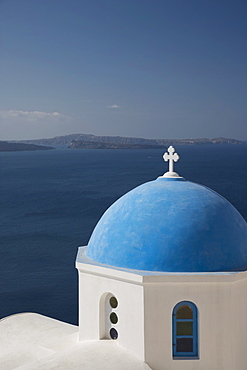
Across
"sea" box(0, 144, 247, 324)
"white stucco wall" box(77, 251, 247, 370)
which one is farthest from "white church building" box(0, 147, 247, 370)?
"sea" box(0, 144, 247, 324)

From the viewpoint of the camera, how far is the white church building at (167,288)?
880 centimetres

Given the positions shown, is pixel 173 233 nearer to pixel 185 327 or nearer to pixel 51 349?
pixel 185 327

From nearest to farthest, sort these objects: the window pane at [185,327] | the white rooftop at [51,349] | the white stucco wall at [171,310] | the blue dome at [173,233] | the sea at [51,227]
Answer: the white rooftop at [51,349], the white stucco wall at [171,310], the blue dome at [173,233], the window pane at [185,327], the sea at [51,227]

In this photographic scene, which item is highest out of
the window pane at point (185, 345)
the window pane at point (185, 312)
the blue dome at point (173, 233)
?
the blue dome at point (173, 233)

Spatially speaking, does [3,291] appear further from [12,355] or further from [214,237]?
[214,237]

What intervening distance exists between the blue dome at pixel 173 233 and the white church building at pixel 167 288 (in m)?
0.02

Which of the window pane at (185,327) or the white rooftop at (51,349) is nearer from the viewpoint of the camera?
Result: the white rooftop at (51,349)

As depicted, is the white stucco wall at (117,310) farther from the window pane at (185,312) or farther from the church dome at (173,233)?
the window pane at (185,312)

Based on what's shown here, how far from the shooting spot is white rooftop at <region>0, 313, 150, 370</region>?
28.2 feet

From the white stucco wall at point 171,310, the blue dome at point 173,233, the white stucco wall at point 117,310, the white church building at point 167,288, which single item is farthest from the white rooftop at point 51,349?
the blue dome at point 173,233

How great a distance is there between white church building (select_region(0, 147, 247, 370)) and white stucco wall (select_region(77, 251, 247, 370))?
19mm

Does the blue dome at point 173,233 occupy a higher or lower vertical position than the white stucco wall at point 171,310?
higher

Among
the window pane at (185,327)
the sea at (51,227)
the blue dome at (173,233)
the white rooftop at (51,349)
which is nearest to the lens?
the white rooftop at (51,349)

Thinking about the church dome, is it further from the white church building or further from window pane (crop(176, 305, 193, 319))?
window pane (crop(176, 305, 193, 319))
